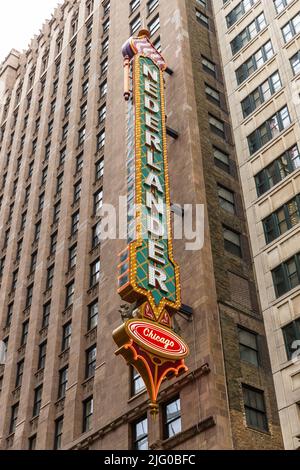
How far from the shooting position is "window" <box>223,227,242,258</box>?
1549 inches

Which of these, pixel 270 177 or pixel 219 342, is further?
pixel 270 177

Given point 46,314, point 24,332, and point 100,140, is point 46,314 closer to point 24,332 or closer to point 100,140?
point 24,332

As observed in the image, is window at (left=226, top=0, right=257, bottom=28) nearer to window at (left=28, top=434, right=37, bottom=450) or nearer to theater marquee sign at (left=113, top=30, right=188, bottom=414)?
theater marquee sign at (left=113, top=30, right=188, bottom=414)

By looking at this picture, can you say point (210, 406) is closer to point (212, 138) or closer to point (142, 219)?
point (142, 219)

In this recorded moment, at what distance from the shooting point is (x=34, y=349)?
155ft

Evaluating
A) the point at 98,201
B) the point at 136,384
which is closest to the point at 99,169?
the point at 98,201

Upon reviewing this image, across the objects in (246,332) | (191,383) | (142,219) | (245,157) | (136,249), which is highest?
(245,157)

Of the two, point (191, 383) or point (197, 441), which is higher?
point (191, 383)

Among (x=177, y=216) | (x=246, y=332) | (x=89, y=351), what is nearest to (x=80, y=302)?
(x=89, y=351)

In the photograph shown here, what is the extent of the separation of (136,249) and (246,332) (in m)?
7.38

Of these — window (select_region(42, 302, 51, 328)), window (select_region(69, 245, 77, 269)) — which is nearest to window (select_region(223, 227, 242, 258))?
window (select_region(69, 245, 77, 269))

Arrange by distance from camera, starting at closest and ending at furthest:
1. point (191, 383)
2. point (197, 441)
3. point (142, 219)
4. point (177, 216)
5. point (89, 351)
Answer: point (197, 441) → point (191, 383) → point (142, 219) → point (177, 216) → point (89, 351)

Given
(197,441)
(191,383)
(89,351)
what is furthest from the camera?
(89,351)

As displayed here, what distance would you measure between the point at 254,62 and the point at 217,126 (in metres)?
5.00
